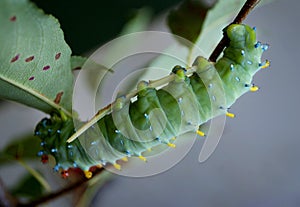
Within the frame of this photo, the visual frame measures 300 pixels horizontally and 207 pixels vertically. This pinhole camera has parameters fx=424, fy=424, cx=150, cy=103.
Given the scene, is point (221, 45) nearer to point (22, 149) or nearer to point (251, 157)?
point (22, 149)

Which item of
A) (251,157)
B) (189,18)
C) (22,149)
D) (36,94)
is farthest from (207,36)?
(251,157)

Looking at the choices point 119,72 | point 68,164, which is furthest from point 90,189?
point 119,72

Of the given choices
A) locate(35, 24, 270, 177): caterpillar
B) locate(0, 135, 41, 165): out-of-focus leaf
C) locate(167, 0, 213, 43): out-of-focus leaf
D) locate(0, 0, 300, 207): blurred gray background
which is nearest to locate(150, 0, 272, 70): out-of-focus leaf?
locate(167, 0, 213, 43): out-of-focus leaf

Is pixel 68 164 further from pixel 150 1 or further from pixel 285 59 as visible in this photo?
pixel 285 59

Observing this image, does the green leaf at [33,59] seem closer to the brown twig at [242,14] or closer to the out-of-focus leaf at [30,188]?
the brown twig at [242,14]

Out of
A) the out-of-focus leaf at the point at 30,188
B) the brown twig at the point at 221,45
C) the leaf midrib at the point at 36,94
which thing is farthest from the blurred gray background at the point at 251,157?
the leaf midrib at the point at 36,94
